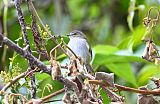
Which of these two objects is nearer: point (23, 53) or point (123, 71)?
point (23, 53)

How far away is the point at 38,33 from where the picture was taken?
33.8 inches

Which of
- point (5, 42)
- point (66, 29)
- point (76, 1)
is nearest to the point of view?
point (5, 42)

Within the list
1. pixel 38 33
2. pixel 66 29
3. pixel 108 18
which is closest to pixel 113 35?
pixel 108 18

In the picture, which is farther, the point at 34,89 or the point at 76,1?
the point at 76,1

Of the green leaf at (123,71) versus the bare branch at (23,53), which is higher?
the bare branch at (23,53)

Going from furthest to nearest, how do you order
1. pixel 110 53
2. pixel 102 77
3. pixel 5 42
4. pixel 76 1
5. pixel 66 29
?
pixel 76 1 → pixel 66 29 → pixel 110 53 → pixel 102 77 → pixel 5 42

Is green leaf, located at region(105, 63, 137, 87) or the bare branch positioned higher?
the bare branch

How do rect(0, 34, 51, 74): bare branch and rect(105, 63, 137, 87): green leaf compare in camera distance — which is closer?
rect(0, 34, 51, 74): bare branch

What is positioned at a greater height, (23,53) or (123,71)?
(23,53)

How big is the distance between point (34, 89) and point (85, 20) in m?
2.41

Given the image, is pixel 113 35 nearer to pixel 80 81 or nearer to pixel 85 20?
pixel 85 20

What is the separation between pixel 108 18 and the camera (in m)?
3.02

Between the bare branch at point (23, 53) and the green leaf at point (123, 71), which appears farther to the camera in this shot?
the green leaf at point (123, 71)

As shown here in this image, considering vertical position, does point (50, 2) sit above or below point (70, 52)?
above
